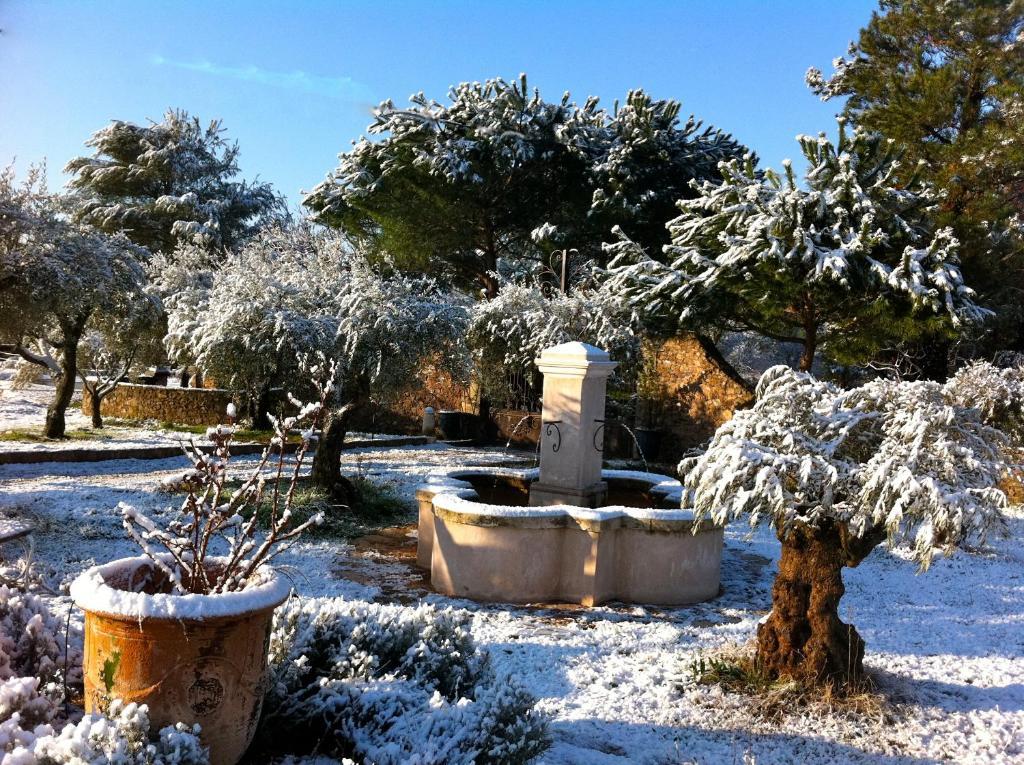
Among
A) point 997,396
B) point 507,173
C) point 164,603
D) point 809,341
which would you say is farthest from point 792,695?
point 507,173

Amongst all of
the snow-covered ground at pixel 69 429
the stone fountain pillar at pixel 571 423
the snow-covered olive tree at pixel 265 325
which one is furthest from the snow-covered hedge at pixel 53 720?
the snow-covered ground at pixel 69 429

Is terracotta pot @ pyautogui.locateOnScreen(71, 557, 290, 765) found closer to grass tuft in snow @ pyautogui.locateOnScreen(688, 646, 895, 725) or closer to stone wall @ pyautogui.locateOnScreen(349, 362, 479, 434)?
grass tuft in snow @ pyautogui.locateOnScreen(688, 646, 895, 725)

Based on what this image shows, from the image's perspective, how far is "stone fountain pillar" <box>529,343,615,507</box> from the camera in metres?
6.99

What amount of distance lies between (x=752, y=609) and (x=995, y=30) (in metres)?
11.9

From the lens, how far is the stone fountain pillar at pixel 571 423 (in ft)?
22.9

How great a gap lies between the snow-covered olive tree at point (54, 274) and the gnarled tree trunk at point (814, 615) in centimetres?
1072

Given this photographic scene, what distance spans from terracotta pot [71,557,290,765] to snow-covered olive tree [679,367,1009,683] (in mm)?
2536

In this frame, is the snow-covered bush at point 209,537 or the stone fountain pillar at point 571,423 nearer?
the snow-covered bush at point 209,537

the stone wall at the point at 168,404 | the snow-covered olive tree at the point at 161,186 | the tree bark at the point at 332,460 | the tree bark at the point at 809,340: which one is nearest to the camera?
the tree bark at the point at 332,460

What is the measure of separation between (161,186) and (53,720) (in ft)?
96.2

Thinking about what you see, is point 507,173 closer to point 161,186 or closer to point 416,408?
point 416,408

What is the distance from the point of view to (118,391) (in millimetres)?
17938

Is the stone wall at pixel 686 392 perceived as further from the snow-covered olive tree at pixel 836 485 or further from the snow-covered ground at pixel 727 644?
the snow-covered olive tree at pixel 836 485

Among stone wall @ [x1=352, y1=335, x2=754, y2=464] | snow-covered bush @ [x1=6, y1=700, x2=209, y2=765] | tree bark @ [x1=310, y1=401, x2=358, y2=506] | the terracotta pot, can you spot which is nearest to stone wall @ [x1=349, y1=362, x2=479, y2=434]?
stone wall @ [x1=352, y1=335, x2=754, y2=464]
